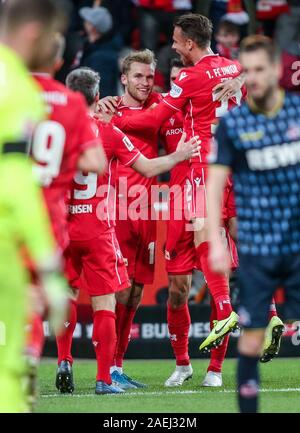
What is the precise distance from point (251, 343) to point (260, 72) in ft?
4.87

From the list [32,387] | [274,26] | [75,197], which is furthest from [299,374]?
[274,26]

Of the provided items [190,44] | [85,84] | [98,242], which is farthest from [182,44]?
[98,242]

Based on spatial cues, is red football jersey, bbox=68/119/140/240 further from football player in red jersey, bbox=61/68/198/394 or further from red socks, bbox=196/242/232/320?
red socks, bbox=196/242/232/320

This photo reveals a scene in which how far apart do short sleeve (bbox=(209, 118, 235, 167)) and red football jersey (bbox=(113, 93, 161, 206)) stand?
10.5 feet

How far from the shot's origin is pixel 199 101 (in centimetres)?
972

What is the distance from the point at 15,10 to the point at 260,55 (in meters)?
1.91

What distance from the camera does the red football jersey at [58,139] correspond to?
5875 millimetres

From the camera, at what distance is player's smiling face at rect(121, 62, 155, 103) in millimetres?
10086

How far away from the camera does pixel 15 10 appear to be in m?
5.18

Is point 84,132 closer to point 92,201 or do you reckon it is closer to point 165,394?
point 92,201

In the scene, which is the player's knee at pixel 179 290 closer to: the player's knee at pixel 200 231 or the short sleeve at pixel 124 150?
the player's knee at pixel 200 231

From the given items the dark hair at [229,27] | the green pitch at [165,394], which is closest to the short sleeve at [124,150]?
the green pitch at [165,394]

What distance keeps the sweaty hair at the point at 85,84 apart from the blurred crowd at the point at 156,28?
→ 5.03m

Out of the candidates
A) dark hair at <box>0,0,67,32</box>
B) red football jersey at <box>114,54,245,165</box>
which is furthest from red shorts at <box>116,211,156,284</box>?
dark hair at <box>0,0,67,32</box>
